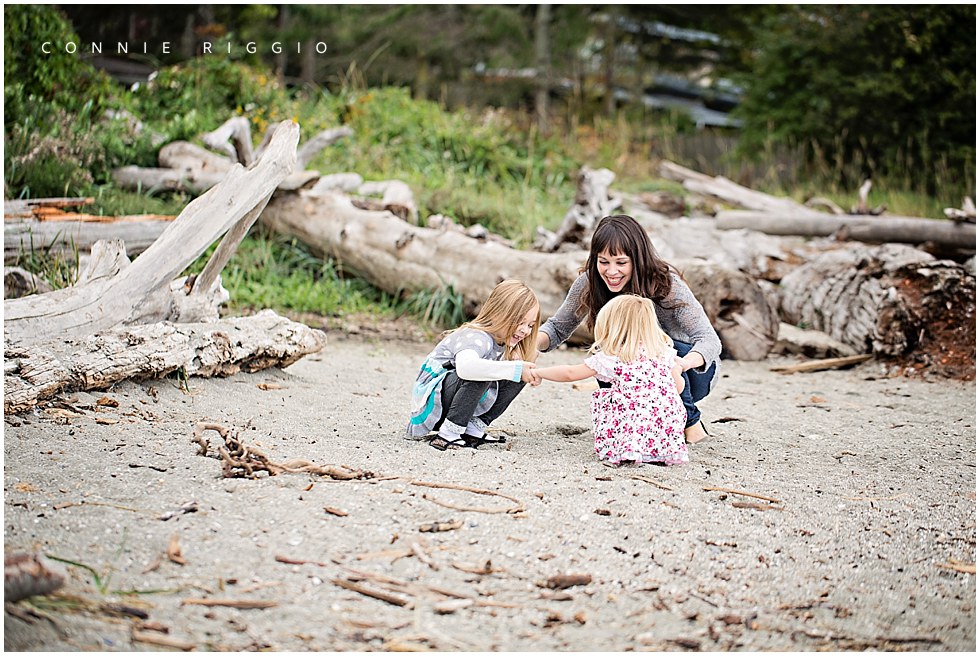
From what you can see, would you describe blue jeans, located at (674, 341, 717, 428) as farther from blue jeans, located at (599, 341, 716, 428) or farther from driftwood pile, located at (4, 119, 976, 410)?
driftwood pile, located at (4, 119, 976, 410)

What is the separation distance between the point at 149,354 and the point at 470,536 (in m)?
2.06

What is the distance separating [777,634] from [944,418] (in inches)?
117

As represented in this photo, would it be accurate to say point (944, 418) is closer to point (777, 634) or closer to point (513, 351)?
point (513, 351)

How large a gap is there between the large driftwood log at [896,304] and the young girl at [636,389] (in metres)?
3.18

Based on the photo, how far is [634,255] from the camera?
374 centimetres

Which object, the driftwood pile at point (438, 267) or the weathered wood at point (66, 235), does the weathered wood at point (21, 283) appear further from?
the weathered wood at point (66, 235)

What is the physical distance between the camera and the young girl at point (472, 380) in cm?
360

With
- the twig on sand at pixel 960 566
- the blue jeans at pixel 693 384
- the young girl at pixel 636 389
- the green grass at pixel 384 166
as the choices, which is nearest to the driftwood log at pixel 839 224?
the green grass at pixel 384 166

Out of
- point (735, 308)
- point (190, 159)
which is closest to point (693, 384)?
point (735, 308)

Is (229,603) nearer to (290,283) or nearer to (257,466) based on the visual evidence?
(257,466)

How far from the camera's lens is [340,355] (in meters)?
5.73


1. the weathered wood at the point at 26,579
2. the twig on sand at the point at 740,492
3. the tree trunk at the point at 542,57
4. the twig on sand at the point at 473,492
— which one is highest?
the tree trunk at the point at 542,57

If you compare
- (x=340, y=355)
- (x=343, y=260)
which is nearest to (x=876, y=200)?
(x=343, y=260)

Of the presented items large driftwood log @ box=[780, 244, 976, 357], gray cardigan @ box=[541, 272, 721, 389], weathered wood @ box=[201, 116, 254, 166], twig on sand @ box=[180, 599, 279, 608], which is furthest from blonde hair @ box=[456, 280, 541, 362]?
weathered wood @ box=[201, 116, 254, 166]
